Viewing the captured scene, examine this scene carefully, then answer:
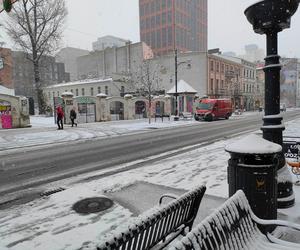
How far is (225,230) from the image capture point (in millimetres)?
2615

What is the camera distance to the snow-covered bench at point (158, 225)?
7.26 feet

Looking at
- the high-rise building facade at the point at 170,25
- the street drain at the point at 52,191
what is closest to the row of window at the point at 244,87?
the high-rise building facade at the point at 170,25

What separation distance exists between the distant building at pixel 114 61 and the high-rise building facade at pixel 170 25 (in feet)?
75.5

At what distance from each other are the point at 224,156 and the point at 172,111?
33.3 m

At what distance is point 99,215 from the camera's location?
4754 mm

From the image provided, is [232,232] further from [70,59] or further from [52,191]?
[70,59]

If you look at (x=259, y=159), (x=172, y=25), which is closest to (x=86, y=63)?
(x=172, y=25)

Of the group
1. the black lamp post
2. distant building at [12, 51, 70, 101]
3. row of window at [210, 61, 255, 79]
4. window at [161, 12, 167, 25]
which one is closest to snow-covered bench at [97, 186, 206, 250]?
the black lamp post

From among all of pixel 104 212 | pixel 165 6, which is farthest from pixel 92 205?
pixel 165 6

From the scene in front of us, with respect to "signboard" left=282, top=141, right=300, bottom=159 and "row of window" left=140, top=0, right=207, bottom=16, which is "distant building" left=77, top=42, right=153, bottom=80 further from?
"signboard" left=282, top=141, right=300, bottom=159

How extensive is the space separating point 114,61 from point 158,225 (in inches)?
2629

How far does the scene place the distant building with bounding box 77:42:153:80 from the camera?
60.8 m

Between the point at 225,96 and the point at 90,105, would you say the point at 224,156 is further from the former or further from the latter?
the point at 225,96

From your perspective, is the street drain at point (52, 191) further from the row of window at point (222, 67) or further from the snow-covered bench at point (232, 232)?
the row of window at point (222, 67)
